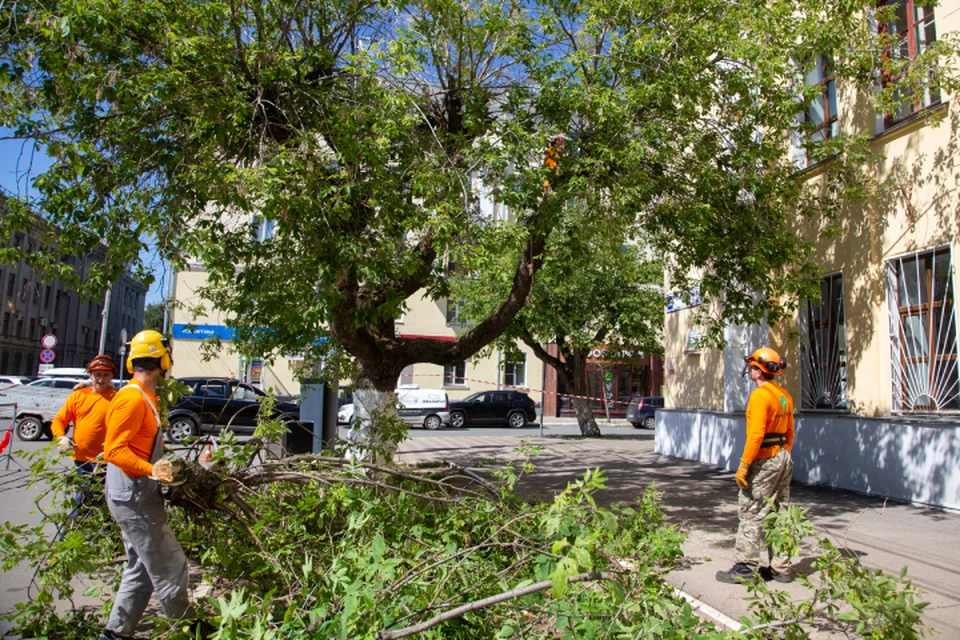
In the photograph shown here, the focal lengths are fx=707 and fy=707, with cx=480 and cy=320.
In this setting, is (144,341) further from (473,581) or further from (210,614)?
(473,581)

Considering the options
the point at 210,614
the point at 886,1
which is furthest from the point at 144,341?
the point at 886,1

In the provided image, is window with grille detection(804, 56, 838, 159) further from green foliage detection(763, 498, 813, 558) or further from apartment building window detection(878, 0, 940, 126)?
green foliage detection(763, 498, 813, 558)

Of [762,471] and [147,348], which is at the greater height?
[147,348]

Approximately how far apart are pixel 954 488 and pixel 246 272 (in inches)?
330

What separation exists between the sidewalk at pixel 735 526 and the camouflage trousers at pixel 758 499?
0.84 feet

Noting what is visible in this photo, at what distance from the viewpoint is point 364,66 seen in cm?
731

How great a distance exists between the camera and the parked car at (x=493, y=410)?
27.8 meters

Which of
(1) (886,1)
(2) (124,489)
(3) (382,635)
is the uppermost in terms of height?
(1) (886,1)

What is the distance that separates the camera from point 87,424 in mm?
4488

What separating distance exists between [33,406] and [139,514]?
16611 mm

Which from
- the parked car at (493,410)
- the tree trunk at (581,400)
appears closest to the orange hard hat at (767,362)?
the tree trunk at (581,400)

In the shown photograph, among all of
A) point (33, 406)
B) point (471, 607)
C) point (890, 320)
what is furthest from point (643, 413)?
point (471, 607)

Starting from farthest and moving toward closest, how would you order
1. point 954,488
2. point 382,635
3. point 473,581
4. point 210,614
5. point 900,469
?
point 900,469 < point 954,488 < point 210,614 < point 473,581 < point 382,635

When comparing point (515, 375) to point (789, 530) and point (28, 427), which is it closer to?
point (28, 427)
